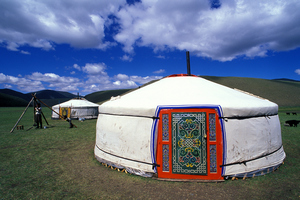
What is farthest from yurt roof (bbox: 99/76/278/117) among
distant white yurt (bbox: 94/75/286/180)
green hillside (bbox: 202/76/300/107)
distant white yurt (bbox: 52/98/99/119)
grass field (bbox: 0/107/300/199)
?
green hillside (bbox: 202/76/300/107)

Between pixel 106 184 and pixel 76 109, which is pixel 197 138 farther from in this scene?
pixel 76 109

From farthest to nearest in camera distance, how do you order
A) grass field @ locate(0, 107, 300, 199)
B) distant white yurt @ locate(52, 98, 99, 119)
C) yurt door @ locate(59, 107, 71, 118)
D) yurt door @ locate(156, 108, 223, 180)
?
distant white yurt @ locate(52, 98, 99, 119)
yurt door @ locate(59, 107, 71, 118)
yurt door @ locate(156, 108, 223, 180)
grass field @ locate(0, 107, 300, 199)

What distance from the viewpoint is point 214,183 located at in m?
3.06

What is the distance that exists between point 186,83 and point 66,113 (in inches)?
506

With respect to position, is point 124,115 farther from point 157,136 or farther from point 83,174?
point 83,174

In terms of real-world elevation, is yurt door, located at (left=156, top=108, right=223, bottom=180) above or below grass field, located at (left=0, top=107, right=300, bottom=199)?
above

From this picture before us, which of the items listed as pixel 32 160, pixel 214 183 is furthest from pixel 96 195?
pixel 32 160

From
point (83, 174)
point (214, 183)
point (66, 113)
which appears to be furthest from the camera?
point (66, 113)

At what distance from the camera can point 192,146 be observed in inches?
126

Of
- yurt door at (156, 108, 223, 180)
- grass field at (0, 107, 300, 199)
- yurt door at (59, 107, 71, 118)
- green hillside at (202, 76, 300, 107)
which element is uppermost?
green hillside at (202, 76, 300, 107)

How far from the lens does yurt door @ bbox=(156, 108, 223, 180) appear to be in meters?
3.16

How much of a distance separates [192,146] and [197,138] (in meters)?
0.19

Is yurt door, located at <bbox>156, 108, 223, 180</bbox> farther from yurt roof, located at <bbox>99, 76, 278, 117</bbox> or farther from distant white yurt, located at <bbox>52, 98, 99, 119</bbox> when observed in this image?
distant white yurt, located at <bbox>52, 98, 99, 119</bbox>

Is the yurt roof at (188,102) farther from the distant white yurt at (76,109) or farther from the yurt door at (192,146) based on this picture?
the distant white yurt at (76,109)
